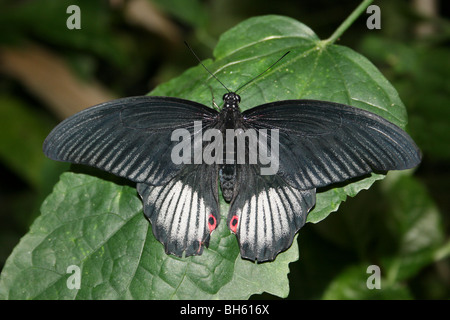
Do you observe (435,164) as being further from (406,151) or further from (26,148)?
(26,148)

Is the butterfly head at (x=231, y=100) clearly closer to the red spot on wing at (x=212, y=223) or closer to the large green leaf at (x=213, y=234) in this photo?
the large green leaf at (x=213, y=234)

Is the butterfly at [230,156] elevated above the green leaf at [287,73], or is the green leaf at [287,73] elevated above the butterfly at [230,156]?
the green leaf at [287,73]

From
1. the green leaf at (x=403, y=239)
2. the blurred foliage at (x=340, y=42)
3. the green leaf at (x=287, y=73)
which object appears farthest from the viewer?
the blurred foliage at (x=340, y=42)

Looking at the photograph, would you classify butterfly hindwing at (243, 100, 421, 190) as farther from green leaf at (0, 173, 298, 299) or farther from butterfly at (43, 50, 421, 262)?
green leaf at (0, 173, 298, 299)

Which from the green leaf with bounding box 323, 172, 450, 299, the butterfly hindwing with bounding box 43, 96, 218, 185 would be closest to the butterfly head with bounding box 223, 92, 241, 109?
the butterfly hindwing with bounding box 43, 96, 218, 185

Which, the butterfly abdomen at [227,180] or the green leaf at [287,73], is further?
the green leaf at [287,73]

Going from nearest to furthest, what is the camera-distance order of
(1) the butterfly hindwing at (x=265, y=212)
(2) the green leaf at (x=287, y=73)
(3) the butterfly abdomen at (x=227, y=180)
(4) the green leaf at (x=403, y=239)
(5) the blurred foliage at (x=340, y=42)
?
(1) the butterfly hindwing at (x=265, y=212) < (3) the butterfly abdomen at (x=227, y=180) < (2) the green leaf at (x=287, y=73) < (4) the green leaf at (x=403, y=239) < (5) the blurred foliage at (x=340, y=42)

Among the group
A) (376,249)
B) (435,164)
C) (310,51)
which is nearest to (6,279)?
(310,51)

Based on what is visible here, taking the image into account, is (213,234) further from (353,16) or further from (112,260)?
(353,16)

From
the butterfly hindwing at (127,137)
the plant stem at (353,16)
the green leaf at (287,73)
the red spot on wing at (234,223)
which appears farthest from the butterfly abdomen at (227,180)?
the plant stem at (353,16)
